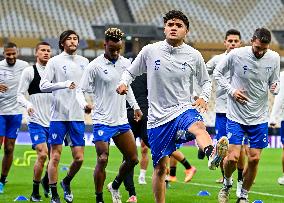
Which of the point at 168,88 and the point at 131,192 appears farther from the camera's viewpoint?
the point at 131,192

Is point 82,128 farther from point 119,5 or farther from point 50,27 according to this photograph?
point 119,5

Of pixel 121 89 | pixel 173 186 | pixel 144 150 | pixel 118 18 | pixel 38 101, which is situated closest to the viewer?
pixel 121 89

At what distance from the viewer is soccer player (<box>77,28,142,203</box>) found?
32.8 feet

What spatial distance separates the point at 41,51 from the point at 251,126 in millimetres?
3399

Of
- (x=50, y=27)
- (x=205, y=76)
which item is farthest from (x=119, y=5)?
(x=205, y=76)

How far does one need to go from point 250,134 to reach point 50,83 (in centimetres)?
271

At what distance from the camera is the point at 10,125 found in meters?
13.8

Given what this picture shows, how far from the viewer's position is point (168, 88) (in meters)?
8.28

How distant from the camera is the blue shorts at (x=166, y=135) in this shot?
815 cm

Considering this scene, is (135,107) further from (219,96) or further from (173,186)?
(173,186)

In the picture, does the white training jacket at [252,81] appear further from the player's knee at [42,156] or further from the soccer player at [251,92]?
the player's knee at [42,156]

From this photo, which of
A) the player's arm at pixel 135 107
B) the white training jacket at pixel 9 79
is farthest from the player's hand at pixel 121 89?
the white training jacket at pixel 9 79

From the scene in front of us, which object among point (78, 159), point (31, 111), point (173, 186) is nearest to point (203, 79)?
point (78, 159)

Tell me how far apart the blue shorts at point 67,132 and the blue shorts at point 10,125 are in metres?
3.02
